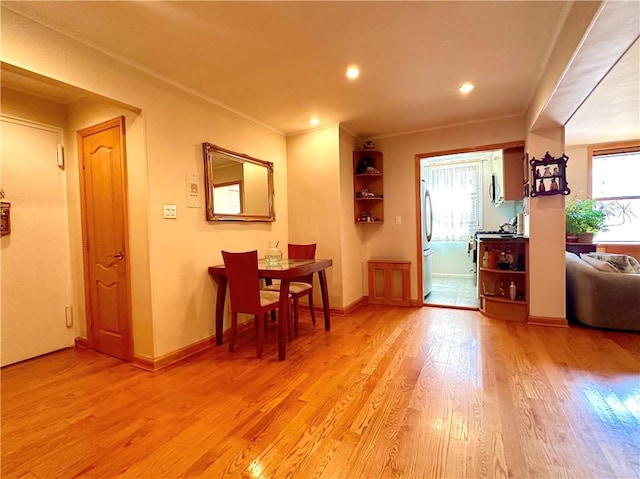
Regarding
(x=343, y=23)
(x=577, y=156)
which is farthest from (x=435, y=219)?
(x=343, y=23)

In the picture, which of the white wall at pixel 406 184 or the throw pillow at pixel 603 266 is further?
the white wall at pixel 406 184

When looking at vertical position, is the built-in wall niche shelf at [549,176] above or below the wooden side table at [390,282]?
above

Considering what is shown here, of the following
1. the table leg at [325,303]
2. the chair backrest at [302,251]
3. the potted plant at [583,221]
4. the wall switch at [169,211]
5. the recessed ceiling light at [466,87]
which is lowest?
the table leg at [325,303]

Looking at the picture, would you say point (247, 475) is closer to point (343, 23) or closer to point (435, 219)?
point (343, 23)

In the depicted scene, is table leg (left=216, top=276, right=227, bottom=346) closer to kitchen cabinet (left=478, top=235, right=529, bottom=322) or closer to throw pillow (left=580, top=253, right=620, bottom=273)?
kitchen cabinet (left=478, top=235, right=529, bottom=322)

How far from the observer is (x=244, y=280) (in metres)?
2.54

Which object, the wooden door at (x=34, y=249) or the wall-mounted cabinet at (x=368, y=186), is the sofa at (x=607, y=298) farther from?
the wooden door at (x=34, y=249)

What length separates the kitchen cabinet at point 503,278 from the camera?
11.2ft

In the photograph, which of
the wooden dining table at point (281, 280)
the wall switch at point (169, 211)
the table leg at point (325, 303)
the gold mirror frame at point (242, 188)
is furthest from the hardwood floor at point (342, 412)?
the gold mirror frame at point (242, 188)

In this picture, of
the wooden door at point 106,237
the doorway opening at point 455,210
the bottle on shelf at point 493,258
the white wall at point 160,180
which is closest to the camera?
the white wall at point 160,180

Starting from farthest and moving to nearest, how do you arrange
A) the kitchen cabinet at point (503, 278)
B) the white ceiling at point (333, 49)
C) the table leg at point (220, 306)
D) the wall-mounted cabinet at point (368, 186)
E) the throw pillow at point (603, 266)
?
the wall-mounted cabinet at point (368, 186) < the kitchen cabinet at point (503, 278) < the throw pillow at point (603, 266) < the table leg at point (220, 306) < the white ceiling at point (333, 49)

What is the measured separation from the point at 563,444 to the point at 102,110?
392cm

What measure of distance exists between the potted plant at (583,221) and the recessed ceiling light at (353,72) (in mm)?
3820

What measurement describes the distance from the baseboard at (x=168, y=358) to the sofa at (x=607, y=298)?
385cm
